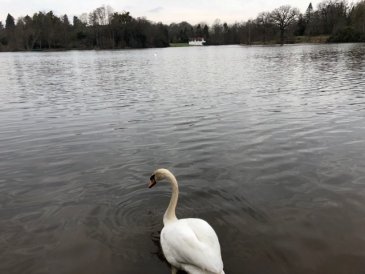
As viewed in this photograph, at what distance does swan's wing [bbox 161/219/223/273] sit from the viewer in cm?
494

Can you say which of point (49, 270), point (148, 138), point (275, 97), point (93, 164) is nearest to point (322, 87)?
point (275, 97)

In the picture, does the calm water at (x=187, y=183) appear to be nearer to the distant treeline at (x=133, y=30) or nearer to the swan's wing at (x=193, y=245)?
the swan's wing at (x=193, y=245)

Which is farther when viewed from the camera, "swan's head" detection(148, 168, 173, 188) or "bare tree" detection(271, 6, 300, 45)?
"bare tree" detection(271, 6, 300, 45)

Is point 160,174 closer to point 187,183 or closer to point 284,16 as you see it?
point 187,183

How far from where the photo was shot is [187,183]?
8.98 meters

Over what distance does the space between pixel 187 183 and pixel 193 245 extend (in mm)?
3860

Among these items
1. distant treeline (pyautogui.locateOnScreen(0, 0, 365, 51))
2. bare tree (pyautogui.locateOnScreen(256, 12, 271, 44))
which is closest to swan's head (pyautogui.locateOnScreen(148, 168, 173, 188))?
distant treeline (pyautogui.locateOnScreen(0, 0, 365, 51))

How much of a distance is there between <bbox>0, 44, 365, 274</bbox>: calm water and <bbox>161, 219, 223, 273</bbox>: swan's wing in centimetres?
64

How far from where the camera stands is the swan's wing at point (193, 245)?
4938mm

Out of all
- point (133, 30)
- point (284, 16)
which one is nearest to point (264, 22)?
point (284, 16)

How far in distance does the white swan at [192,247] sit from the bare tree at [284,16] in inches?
5810

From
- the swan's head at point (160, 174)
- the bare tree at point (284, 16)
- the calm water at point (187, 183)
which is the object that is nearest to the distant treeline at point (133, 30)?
the bare tree at point (284, 16)

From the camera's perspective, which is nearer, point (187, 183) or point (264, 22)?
point (187, 183)

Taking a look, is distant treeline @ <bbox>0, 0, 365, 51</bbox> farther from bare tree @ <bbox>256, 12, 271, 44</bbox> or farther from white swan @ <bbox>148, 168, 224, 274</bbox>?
white swan @ <bbox>148, 168, 224, 274</bbox>
